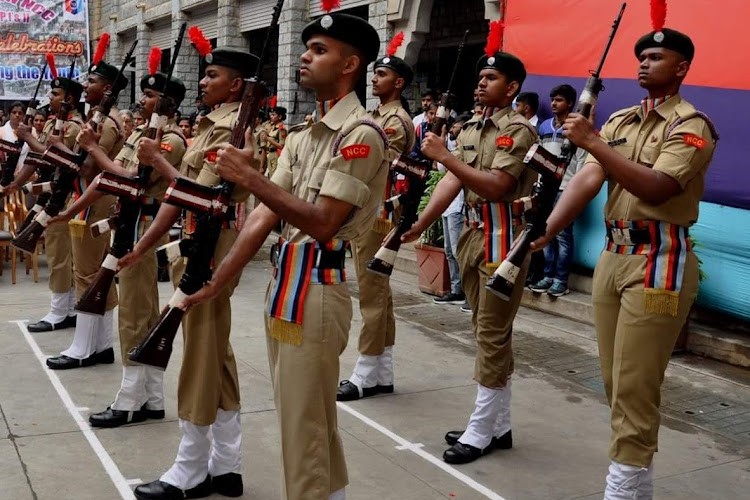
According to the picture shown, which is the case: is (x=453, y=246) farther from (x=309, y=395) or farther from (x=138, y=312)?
(x=309, y=395)

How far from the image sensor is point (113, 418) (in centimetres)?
462

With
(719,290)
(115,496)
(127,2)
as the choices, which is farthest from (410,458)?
(127,2)

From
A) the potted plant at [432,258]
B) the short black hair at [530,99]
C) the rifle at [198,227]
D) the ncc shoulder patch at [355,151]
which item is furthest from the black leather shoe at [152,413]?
the short black hair at [530,99]

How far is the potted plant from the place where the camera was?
843 centimetres

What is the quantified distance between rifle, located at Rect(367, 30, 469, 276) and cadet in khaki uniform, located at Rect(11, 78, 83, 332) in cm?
306

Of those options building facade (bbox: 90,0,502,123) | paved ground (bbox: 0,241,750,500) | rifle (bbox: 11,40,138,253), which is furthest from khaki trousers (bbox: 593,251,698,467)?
building facade (bbox: 90,0,502,123)

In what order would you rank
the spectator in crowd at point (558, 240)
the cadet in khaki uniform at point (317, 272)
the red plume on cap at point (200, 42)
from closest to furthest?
the cadet in khaki uniform at point (317, 272), the red plume on cap at point (200, 42), the spectator in crowd at point (558, 240)

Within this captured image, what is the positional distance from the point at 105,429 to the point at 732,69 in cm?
514

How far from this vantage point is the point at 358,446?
443 cm

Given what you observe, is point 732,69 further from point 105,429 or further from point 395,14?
point 395,14

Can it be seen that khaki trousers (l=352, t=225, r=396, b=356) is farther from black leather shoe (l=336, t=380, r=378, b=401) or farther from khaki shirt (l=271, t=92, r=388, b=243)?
khaki shirt (l=271, t=92, r=388, b=243)

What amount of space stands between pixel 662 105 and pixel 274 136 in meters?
10.2

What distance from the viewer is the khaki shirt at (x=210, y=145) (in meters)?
3.66

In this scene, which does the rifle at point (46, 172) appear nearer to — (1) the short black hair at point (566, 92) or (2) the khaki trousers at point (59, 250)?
(2) the khaki trousers at point (59, 250)
